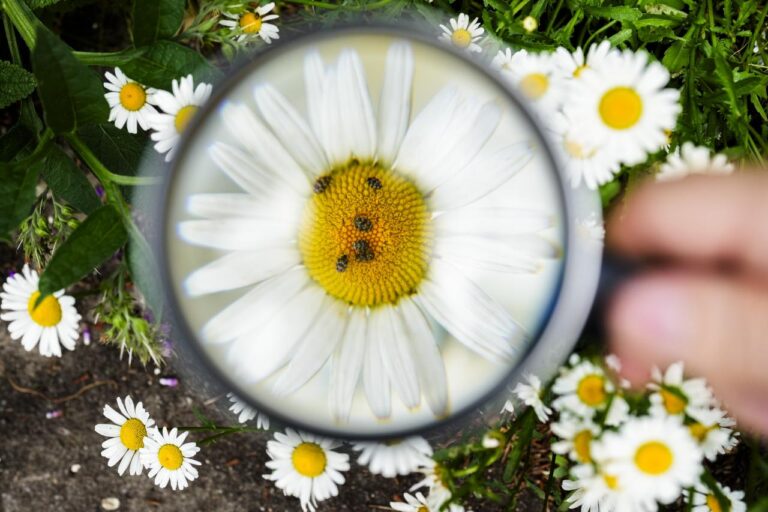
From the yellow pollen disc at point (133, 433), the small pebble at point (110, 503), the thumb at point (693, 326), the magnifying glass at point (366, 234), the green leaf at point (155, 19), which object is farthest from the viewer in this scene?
the small pebble at point (110, 503)

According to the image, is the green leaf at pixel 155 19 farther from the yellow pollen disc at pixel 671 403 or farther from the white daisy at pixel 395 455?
the yellow pollen disc at pixel 671 403

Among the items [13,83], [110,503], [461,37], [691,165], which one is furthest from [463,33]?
[110,503]

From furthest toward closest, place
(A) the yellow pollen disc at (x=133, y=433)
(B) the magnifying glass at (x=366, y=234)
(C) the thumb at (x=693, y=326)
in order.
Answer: (A) the yellow pollen disc at (x=133, y=433) < (C) the thumb at (x=693, y=326) < (B) the magnifying glass at (x=366, y=234)

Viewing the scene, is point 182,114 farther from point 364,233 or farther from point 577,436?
Answer: point 577,436

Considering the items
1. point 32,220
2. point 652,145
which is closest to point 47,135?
point 32,220

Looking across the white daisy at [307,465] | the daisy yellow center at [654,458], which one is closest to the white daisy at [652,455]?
the daisy yellow center at [654,458]

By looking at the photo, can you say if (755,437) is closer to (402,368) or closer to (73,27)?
(402,368)

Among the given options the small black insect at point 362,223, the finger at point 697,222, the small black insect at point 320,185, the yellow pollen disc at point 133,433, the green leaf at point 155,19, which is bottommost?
the yellow pollen disc at point 133,433
